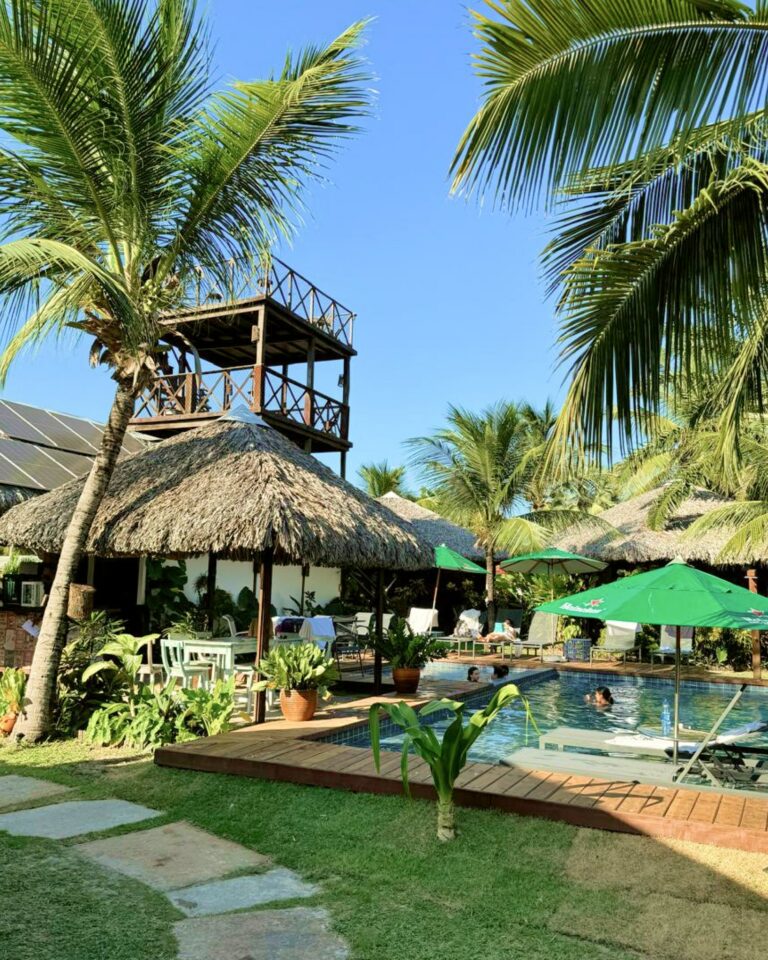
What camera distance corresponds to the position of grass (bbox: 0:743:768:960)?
3.18 meters

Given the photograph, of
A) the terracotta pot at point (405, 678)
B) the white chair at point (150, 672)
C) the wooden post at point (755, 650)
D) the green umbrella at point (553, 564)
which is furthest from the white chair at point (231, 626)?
the wooden post at point (755, 650)

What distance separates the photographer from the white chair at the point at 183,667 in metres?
7.90

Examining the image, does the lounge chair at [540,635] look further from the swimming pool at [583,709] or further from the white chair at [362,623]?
the white chair at [362,623]

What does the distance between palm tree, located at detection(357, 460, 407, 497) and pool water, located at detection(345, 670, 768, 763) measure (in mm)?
16872

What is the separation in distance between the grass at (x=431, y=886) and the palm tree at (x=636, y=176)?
2.05 meters

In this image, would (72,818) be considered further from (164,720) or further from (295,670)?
(295,670)

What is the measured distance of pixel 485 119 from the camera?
2773 millimetres

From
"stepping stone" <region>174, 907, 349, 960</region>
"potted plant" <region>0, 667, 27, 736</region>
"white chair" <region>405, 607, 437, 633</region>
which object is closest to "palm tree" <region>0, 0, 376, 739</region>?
"potted plant" <region>0, 667, 27, 736</region>

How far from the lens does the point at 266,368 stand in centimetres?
1461

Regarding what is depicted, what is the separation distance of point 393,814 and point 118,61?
5.95m

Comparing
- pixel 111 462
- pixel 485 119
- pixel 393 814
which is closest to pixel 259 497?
pixel 111 462

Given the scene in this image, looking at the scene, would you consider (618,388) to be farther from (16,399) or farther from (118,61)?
(16,399)

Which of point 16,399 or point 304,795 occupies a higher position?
point 16,399

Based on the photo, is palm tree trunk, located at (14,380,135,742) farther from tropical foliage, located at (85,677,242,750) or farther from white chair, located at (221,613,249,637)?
white chair, located at (221,613,249,637)
